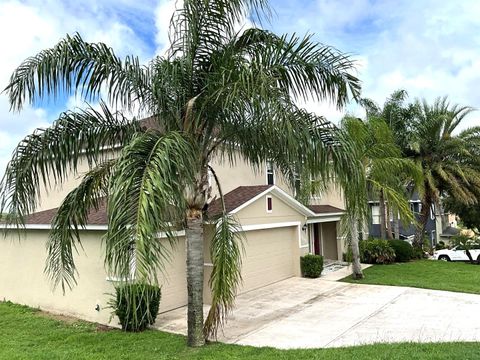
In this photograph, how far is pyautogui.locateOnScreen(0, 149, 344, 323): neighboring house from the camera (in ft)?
36.0

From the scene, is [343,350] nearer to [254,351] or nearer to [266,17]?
[254,351]

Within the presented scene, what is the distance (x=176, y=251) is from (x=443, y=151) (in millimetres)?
19715

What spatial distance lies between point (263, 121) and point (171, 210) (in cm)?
219

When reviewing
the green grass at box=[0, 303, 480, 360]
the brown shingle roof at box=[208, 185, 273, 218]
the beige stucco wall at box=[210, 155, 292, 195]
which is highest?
the beige stucco wall at box=[210, 155, 292, 195]

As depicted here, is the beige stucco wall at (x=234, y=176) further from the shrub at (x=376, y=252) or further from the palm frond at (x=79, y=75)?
the palm frond at (x=79, y=75)

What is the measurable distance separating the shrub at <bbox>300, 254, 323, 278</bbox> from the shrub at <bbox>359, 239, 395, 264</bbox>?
520 cm

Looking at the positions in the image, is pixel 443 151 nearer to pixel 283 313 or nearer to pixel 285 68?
pixel 283 313

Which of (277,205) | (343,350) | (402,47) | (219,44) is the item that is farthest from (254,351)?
(402,47)

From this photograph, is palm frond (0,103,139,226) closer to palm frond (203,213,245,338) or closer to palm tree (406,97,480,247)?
palm frond (203,213,245,338)

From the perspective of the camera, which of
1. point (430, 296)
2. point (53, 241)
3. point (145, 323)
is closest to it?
point (53, 241)

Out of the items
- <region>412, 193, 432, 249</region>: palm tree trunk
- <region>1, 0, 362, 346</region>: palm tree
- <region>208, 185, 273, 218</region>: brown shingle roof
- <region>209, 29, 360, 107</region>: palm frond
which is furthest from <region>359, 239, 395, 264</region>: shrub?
<region>209, 29, 360, 107</region>: palm frond

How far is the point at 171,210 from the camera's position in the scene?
5.83 metres

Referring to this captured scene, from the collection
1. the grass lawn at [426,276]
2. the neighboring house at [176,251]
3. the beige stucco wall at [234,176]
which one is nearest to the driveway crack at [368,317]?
the grass lawn at [426,276]

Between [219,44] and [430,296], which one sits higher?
[219,44]
